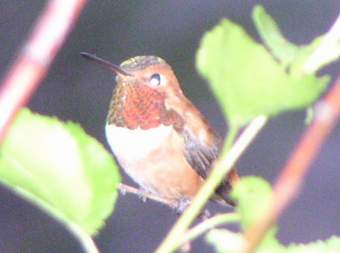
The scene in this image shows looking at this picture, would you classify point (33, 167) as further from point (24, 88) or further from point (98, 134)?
point (98, 134)

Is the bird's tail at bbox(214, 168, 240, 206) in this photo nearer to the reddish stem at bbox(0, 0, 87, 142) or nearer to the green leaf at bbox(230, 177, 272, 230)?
the green leaf at bbox(230, 177, 272, 230)

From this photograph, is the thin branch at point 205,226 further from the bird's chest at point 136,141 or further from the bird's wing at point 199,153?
the bird's wing at point 199,153

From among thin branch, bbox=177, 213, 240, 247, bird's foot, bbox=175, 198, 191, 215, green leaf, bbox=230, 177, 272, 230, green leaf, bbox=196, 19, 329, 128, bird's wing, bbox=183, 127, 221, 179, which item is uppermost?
green leaf, bbox=196, 19, 329, 128

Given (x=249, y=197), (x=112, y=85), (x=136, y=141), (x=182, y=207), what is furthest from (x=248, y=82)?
(x=112, y=85)


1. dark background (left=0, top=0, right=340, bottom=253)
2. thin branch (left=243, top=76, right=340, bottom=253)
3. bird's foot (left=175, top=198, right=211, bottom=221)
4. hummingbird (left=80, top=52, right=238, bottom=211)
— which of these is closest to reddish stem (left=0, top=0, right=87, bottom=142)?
thin branch (left=243, top=76, right=340, bottom=253)

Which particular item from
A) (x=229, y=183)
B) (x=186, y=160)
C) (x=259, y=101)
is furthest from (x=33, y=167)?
(x=186, y=160)

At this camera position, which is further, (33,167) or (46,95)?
(46,95)
